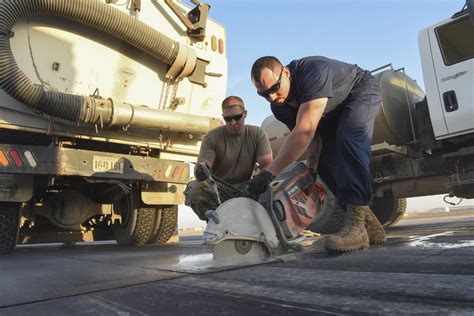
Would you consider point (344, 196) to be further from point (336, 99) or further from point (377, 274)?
point (377, 274)

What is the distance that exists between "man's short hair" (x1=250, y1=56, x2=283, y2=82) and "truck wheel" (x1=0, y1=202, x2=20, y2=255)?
2.52 metres

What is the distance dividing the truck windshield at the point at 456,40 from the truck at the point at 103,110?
7.58 feet

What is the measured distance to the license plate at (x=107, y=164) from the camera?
353 centimetres

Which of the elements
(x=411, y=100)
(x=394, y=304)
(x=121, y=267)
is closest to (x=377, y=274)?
(x=394, y=304)

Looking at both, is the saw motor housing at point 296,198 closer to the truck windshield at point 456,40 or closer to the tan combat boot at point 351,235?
the tan combat boot at point 351,235

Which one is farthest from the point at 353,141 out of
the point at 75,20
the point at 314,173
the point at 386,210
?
the point at 386,210

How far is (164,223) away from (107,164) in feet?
3.83

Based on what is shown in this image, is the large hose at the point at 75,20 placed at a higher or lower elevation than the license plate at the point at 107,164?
higher

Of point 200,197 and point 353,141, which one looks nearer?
point 353,141

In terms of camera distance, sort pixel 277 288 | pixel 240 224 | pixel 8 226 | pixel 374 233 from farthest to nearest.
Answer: pixel 8 226 → pixel 374 233 → pixel 240 224 → pixel 277 288

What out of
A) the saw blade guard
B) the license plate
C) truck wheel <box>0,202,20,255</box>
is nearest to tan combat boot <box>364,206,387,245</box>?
the saw blade guard

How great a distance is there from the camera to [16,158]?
3.22 meters

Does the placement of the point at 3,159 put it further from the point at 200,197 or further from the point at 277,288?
the point at 277,288

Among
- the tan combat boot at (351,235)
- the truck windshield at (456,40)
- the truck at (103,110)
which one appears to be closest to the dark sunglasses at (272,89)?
the tan combat boot at (351,235)
